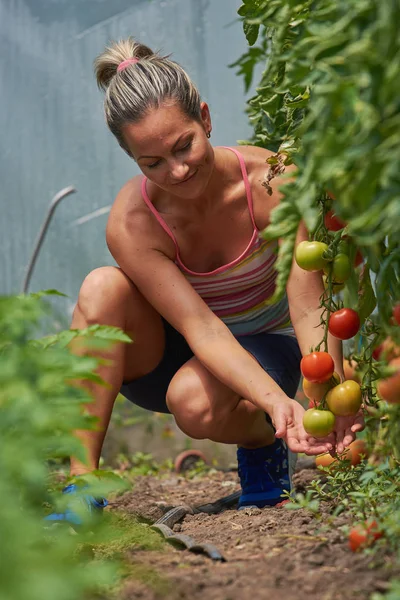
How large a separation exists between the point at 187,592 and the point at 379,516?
337 millimetres

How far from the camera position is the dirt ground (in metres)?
1.10

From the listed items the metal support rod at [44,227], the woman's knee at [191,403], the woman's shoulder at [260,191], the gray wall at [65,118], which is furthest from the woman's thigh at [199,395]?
the gray wall at [65,118]

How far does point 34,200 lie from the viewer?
454cm

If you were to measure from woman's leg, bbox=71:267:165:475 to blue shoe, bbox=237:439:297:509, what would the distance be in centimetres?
37

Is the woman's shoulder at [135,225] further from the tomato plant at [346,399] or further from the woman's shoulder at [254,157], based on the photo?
the tomato plant at [346,399]

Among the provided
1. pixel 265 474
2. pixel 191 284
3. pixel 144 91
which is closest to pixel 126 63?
pixel 144 91

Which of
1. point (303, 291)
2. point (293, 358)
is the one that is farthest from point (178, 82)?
point (293, 358)

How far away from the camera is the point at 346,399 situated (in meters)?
1.53

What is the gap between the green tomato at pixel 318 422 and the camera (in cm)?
152

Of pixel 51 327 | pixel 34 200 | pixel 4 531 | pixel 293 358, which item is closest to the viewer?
pixel 4 531

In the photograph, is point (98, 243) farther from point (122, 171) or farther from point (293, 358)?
point (293, 358)

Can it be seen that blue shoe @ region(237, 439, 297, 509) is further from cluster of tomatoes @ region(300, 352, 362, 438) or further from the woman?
cluster of tomatoes @ region(300, 352, 362, 438)

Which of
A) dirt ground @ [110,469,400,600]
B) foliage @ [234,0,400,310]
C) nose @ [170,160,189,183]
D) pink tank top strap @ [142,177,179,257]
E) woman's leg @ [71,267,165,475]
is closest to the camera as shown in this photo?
foliage @ [234,0,400,310]

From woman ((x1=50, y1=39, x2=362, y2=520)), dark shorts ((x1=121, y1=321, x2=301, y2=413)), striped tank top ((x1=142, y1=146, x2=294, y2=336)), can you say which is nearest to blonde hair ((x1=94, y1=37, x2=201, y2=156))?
woman ((x1=50, y1=39, x2=362, y2=520))
